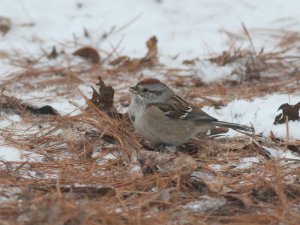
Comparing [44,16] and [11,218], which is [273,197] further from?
[44,16]

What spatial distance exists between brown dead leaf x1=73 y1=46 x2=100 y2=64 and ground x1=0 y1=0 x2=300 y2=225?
0.01 meters

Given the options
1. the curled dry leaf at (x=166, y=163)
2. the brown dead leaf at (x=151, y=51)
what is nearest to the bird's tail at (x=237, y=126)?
the curled dry leaf at (x=166, y=163)

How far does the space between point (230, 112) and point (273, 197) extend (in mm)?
1843

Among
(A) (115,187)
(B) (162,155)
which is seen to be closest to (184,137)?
(B) (162,155)

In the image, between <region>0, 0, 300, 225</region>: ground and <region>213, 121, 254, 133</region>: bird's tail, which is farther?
<region>213, 121, 254, 133</region>: bird's tail

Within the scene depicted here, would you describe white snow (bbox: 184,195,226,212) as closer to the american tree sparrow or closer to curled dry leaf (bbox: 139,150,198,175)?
curled dry leaf (bbox: 139,150,198,175)

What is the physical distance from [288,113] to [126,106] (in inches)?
61.1

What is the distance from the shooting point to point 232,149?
15.6 ft

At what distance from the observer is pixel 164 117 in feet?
16.4

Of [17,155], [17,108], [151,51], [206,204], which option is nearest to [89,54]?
[151,51]

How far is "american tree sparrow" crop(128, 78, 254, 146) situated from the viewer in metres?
4.89

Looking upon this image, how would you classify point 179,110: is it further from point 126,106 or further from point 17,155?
point 17,155

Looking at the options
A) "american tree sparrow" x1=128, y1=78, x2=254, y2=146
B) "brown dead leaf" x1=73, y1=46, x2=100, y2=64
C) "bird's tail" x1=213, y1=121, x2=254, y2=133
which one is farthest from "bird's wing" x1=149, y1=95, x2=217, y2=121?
"brown dead leaf" x1=73, y1=46, x2=100, y2=64

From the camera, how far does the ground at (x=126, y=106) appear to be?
3570 millimetres
